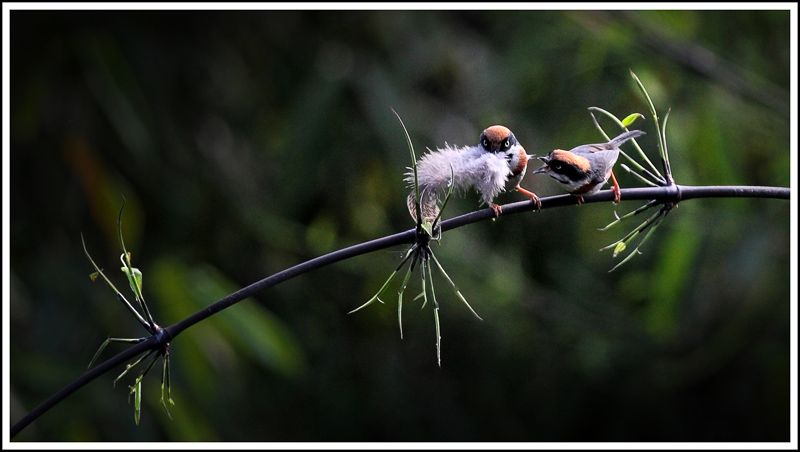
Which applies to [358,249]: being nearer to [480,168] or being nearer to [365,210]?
[480,168]

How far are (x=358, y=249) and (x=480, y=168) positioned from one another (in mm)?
268

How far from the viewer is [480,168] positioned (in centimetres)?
99

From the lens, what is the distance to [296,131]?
2951 millimetres

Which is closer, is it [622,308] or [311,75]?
[311,75]

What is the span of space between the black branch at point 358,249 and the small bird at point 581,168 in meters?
0.02

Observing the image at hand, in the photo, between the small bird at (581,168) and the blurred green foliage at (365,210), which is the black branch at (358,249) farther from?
the blurred green foliage at (365,210)

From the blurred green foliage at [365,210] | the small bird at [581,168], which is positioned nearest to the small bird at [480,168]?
the small bird at [581,168]

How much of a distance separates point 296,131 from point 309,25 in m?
0.56

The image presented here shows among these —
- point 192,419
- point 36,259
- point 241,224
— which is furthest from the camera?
point 241,224

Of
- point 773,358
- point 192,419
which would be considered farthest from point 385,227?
point 773,358

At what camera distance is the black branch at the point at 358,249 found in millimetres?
806

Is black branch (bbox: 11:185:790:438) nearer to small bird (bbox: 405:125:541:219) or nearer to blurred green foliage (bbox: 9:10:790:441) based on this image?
small bird (bbox: 405:125:541:219)

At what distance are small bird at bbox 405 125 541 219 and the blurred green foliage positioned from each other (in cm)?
131

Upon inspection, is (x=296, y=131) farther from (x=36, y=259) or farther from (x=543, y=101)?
(x=36, y=259)
